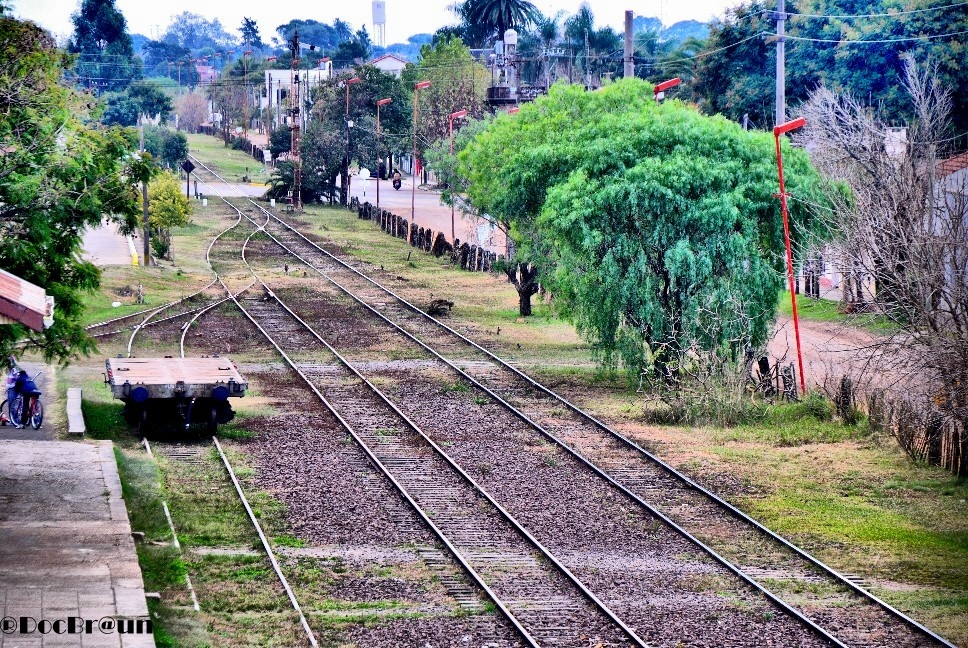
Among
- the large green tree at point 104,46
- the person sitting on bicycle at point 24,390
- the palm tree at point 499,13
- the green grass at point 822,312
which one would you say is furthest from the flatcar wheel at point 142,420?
the large green tree at point 104,46

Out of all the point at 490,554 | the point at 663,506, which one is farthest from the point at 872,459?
the point at 490,554

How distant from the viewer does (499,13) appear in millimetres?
128750

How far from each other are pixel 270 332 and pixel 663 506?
61.9ft

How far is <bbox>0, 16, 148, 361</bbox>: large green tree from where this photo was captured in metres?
20.6

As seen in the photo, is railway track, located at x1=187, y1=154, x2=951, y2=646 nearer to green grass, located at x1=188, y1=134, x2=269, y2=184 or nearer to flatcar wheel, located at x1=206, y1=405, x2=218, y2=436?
flatcar wheel, located at x1=206, y1=405, x2=218, y2=436

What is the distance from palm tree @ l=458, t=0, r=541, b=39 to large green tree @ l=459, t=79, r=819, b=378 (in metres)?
99.8

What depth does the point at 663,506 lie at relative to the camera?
2078 cm

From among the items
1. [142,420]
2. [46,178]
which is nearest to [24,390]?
[142,420]

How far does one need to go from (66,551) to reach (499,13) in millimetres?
116549

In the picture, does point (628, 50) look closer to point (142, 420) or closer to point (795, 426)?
point (795, 426)

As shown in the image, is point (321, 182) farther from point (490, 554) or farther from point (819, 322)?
point (490, 554)

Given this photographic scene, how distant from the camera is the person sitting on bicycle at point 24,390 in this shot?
23875 mm

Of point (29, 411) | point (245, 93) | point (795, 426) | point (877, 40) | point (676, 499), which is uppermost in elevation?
point (245, 93)

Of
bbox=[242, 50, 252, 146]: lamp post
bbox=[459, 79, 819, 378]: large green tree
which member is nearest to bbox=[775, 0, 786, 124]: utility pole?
bbox=[459, 79, 819, 378]: large green tree
